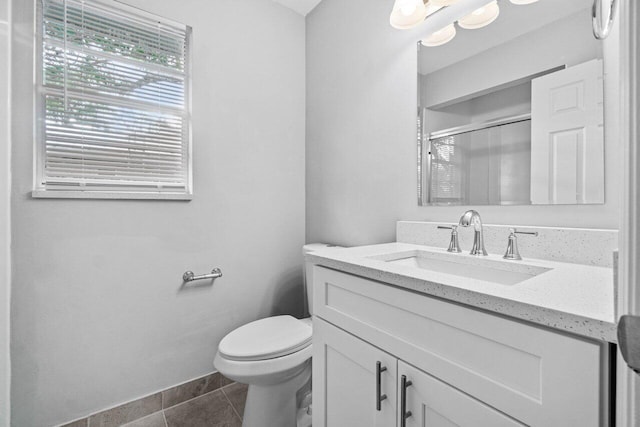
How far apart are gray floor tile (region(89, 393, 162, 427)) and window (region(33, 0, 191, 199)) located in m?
1.01

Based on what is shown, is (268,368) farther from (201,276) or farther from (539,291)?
(539,291)

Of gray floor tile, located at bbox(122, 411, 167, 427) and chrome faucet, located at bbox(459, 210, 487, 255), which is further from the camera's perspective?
gray floor tile, located at bbox(122, 411, 167, 427)

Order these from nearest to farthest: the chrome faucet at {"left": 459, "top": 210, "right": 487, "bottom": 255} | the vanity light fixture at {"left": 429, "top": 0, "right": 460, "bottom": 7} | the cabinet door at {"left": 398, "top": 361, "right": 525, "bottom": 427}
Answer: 1. the cabinet door at {"left": 398, "top": 361, "right": 525, "bottom": 427}
2. the chrome faucet at {"left": 459, "top": 210, "right": 487, "bottom": 255}
3. the vanity light fixture at {"left": 429, "top": 0, "right": 460, "bottom": 7}

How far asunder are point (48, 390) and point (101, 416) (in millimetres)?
257

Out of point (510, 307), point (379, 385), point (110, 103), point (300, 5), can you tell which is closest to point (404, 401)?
point (379, 385)

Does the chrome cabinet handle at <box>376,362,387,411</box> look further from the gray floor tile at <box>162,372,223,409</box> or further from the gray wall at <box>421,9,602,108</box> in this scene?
the gray floor tile at <box>162,372,223,409</box>

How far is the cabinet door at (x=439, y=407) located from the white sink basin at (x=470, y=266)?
42 centimetres

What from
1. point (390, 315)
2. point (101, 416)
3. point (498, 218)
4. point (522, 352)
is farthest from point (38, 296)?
point (498, 218)

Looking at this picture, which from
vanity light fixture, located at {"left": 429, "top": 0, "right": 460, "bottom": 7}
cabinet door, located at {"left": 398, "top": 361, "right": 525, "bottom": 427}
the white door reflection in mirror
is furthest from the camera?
vanity light fixture, located at {"left": 429, "top": 0, "right": 460, "bottom": 7}

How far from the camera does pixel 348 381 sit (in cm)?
94

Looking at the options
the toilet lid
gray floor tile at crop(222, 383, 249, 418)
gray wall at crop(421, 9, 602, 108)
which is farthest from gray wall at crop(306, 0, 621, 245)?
gray floor tile at crop(222, 383, 249, 418)

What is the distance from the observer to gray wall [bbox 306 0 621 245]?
1424mm

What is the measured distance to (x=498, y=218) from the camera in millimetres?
1143

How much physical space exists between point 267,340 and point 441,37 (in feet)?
A: 5.02
